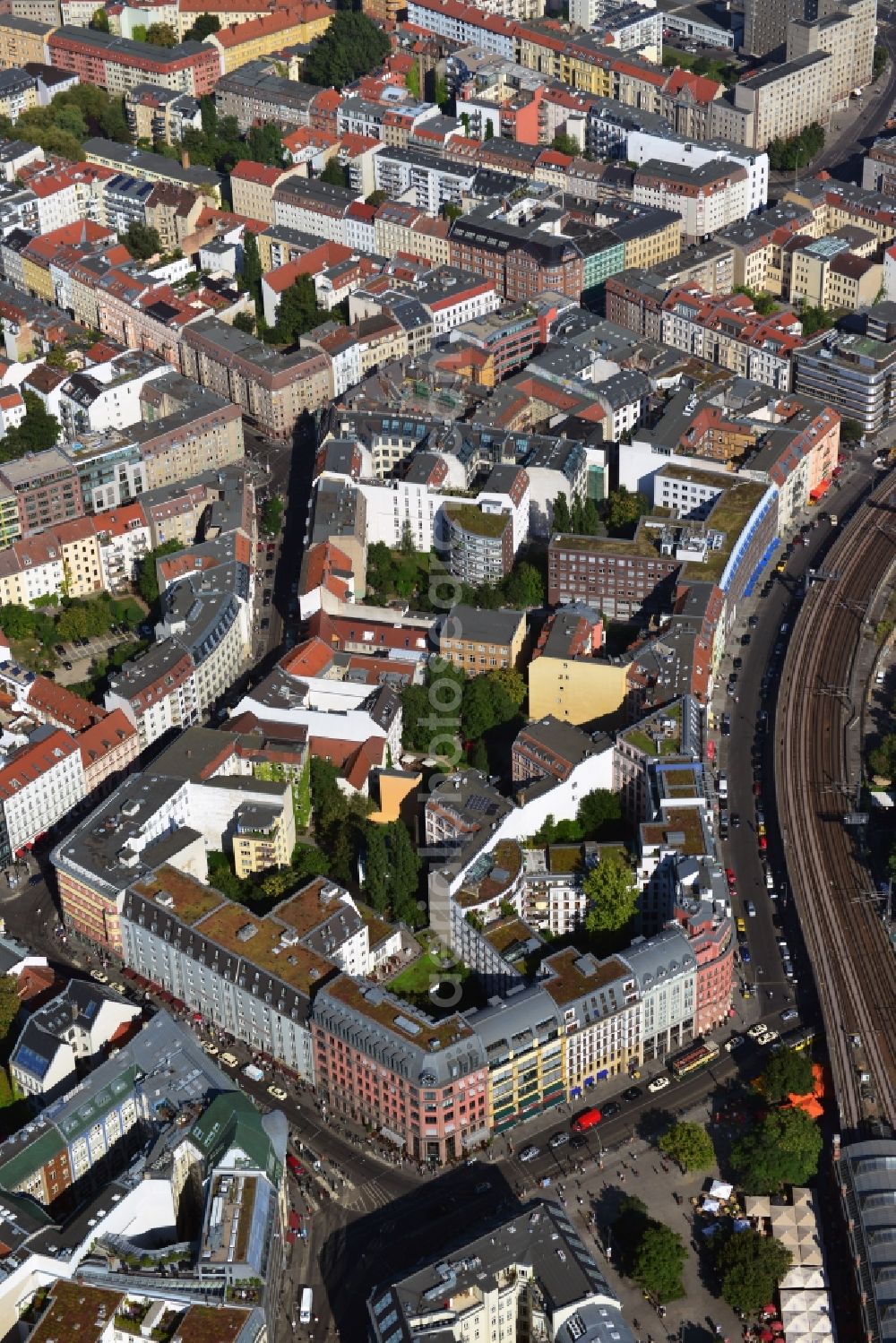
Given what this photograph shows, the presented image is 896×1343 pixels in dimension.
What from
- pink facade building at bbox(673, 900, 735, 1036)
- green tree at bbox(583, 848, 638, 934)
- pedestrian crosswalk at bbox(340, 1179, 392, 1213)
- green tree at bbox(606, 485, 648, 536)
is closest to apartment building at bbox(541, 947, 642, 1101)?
pink facade building at bbox(673, 900, 735, 1036)

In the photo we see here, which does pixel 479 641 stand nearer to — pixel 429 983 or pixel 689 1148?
pixel 429 983

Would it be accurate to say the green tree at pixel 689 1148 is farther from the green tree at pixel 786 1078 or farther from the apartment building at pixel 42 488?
the apartment building at pixel 42 488

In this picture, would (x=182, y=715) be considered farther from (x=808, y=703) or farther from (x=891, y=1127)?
(x=891, y=1127)

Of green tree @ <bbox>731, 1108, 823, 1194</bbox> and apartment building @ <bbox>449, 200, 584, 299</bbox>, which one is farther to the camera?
apartment building @ <bbox>449, 200, 584, 299</bbox>

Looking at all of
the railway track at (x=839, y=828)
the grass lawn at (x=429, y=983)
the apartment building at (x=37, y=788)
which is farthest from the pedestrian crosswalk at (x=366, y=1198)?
the apartment building at (x=37, y=788)

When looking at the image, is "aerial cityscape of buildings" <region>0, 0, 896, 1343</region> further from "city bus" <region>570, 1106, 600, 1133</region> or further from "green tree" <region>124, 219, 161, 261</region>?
"green tree" <region>124, 219, 161, 261</region>

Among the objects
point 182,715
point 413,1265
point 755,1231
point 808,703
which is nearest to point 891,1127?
point 755,1231
